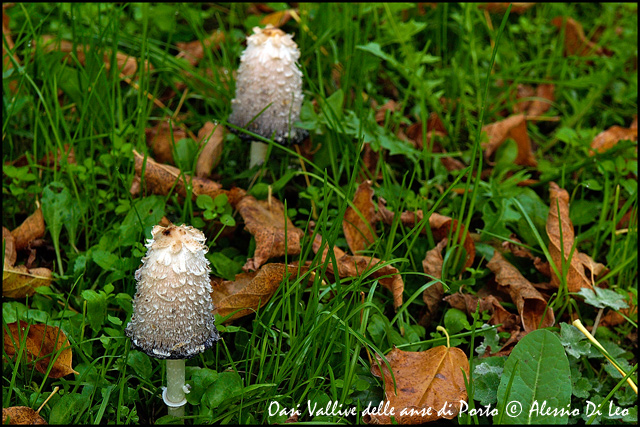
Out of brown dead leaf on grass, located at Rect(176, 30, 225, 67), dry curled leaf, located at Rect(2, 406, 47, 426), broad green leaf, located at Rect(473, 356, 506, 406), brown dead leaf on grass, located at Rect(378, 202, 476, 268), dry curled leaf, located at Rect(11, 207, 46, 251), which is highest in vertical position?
brown dead leaf on grass, located at Rect(176, 30, 225, 67)

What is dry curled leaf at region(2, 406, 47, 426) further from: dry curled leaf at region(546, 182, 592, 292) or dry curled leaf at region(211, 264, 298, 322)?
dry curled leaf at region(546, 182, 592, 292)

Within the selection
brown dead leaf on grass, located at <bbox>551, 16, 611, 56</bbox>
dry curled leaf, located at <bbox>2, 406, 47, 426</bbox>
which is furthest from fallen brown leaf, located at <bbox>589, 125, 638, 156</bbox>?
dry curled leaf, located at <bbox>2, 406, 47, 426</bbox>

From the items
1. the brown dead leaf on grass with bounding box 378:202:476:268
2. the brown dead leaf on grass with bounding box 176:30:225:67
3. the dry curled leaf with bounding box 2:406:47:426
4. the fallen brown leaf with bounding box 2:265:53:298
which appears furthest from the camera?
the brown dead leaf on grass with bounding box 176:30:225:67

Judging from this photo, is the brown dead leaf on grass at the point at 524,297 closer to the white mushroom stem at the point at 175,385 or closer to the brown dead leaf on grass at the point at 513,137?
the brown dead leaf on grass at the point at 513,137

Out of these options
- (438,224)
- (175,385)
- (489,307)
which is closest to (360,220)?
(438,224)

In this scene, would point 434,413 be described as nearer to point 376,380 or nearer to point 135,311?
point 376,380

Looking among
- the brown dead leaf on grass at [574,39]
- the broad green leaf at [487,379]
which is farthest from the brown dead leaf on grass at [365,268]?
the brown dead leaf on grass at [574,39]
